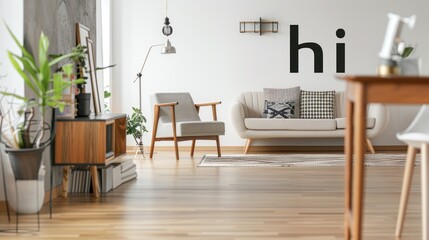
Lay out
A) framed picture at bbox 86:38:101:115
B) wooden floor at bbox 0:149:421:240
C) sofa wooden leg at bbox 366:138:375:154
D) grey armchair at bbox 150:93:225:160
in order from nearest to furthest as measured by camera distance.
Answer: wooden floor at bbox 0:149:421:240, framed picture at bbox 86:38:101:115, grey armchair at bbox 150:93:225:160, sofa wooden leg at bbox 366:138:375:154

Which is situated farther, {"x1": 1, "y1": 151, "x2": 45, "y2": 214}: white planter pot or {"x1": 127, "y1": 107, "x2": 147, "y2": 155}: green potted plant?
{"x1": 127, "y1": 107, "x2": 147, "y2": 155}: green potted plant

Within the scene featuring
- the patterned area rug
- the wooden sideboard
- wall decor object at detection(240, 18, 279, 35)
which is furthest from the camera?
wall decor object at detection(240, 18, 279, 35)

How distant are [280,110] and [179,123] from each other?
1.51 meters

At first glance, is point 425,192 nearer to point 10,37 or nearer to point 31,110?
point 31,110

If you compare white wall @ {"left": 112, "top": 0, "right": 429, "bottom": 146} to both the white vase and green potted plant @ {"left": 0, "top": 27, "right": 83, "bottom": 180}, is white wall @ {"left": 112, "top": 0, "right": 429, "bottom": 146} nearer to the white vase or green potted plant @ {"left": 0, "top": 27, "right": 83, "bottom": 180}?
green potted plant @ {"left": 0, "top": 27, "right": 83, "bottom": 180}

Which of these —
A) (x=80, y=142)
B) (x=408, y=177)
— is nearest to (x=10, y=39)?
(x=80, y=142)

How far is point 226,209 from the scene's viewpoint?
4523mm

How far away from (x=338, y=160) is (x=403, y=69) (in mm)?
4920

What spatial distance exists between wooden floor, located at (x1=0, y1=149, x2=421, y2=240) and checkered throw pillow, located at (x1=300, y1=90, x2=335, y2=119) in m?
2.33

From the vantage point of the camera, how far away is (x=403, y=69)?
2.98 m

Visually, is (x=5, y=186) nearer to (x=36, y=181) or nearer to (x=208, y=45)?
(x=36, y=181)

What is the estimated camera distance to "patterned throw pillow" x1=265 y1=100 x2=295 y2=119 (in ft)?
29.0

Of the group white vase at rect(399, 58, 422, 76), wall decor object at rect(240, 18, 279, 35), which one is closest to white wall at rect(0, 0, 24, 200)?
white vase at rect(399, 58, 422, 76)

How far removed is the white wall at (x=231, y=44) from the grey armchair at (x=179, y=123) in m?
0.80
